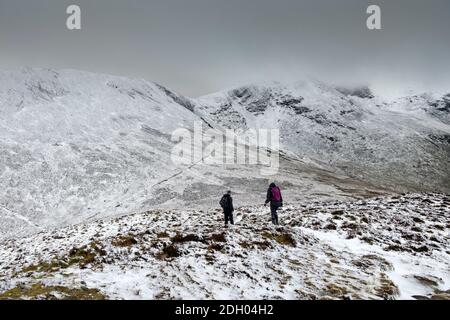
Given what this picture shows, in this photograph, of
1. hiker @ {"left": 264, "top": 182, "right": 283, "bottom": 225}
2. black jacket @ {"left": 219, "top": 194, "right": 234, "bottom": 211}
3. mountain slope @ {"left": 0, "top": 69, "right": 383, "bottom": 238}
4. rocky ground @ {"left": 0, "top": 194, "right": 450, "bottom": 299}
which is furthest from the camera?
mountain slope @ {"left": 0, "top": 69, "right": 383, "bottom": 238}

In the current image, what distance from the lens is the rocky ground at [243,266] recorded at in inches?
480

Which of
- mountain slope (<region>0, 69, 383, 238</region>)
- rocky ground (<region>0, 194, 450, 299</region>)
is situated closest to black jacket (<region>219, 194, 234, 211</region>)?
rocky ground (<region>0, 194, 450, 299</region>)

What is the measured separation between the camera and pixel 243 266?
14320mm

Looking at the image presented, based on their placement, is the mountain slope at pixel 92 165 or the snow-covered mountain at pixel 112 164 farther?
the snow-covered mountain at pixel 112 164

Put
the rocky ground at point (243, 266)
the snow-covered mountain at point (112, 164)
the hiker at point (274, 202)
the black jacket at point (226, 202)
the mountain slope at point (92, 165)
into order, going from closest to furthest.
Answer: the rocky ground at point (243, 266) < the hiker at point (274, 202) < the black jacket at point (226, 202) < the mountain slope at point (92, 165) < the snow-covered mountain at point (112, 164)

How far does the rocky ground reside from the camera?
1219cm

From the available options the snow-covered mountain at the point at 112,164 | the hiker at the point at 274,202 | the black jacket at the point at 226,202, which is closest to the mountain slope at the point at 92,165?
the snow-covered mountain at the point at 112,164

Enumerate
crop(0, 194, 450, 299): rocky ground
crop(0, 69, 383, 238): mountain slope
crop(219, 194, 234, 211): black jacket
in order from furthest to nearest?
crop(0, 69, 383, 238): mountain slope, crop(219, 194, 234, 211): black jacket, crop(0, 194, 450, 299): rocky ground

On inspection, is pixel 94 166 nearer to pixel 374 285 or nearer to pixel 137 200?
pixel 137 200

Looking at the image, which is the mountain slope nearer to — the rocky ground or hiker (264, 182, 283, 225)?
hiker (264, 182, 283, 225)

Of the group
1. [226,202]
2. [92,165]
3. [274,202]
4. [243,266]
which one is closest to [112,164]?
[92,165]

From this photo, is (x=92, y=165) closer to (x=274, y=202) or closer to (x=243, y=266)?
(x=274, y=202)

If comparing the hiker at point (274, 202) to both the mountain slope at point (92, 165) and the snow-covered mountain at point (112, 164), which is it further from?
the snow-covered mountain at point (112, 164)
